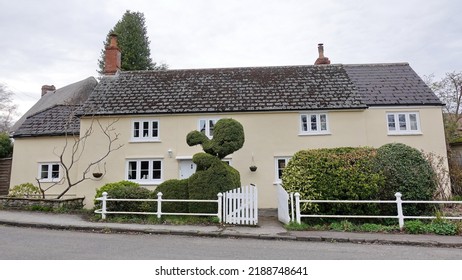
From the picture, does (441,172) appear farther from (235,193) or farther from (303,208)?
(235,193)

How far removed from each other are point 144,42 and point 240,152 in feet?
92.8

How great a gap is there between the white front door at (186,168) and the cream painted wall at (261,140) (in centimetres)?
28

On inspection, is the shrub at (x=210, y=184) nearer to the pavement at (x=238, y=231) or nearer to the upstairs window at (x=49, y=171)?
the pavement at (x=238, y=231)

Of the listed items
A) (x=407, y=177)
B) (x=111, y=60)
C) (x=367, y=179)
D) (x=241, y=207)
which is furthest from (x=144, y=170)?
(x=407, y=177)

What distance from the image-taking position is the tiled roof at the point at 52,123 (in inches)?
707

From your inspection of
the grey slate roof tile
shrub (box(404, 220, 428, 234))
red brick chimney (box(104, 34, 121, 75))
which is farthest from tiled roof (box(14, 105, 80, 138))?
shrub (box(404, 220, 428, 234))

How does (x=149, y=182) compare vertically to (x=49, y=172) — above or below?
below

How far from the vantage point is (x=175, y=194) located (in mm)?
11938

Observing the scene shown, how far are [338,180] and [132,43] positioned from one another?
3345 cm

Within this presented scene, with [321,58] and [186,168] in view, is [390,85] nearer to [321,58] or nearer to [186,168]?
[321,58]

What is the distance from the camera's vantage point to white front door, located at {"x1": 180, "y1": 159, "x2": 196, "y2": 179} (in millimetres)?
15828

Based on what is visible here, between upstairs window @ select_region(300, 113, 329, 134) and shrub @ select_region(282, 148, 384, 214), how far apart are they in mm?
4984

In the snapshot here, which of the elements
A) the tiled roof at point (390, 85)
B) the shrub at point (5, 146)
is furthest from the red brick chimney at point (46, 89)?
the tiled roof at point (390, 85)

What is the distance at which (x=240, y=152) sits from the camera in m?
15.9
